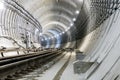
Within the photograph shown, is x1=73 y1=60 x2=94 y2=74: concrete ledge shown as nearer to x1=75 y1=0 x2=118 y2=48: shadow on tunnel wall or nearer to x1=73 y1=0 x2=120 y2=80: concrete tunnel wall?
x1=73 y1=0 x2=120 y2=80: concrete tunnel wall

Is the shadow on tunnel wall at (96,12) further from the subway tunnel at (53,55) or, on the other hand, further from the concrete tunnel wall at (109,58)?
the concrete tunnel wall at (109,58)

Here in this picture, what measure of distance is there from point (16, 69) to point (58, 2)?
62.0 feet

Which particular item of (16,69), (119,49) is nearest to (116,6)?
(119,49)

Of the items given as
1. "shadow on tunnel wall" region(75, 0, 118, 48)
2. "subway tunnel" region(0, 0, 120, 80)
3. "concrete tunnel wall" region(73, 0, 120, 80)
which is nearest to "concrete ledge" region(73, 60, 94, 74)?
"subway tunnel" region(0, 0, 120, 80)

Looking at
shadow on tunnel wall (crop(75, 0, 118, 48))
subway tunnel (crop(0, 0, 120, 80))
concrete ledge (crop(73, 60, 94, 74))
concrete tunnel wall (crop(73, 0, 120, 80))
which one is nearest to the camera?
concrete tunnel wall (crop(73, 0, 120, 80))

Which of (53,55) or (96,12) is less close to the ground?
(96,12)

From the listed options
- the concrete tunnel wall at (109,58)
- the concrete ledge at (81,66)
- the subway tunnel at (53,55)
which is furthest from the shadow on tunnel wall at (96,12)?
the concrete ledge at (81,66)

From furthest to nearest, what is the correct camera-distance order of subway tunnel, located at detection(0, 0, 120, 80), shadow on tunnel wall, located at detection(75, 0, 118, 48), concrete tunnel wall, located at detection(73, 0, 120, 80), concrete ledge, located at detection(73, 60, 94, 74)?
1. shadow on tunnel wall, located at detection(75, 0, 118, 48)
2. concrete ledge, located at detection(73, 60, 94, 74)
3. subway tunnel, located at detection(0, 0, 120, 80)
4. concrete tunnel wall, located at detection(73, 0, 120, 80)

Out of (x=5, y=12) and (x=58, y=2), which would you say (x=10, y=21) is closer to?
(x=5, y=12)

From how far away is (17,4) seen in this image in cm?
1789

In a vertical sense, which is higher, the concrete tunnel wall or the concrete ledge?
the concrete tunnel wall

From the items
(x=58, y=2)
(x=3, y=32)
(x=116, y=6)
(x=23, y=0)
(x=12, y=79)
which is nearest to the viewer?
(x=12, y=79)

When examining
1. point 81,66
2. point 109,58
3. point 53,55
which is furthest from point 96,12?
point 109,58

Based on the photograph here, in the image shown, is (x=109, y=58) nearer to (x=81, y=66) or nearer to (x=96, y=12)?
(x=81, y=66)
